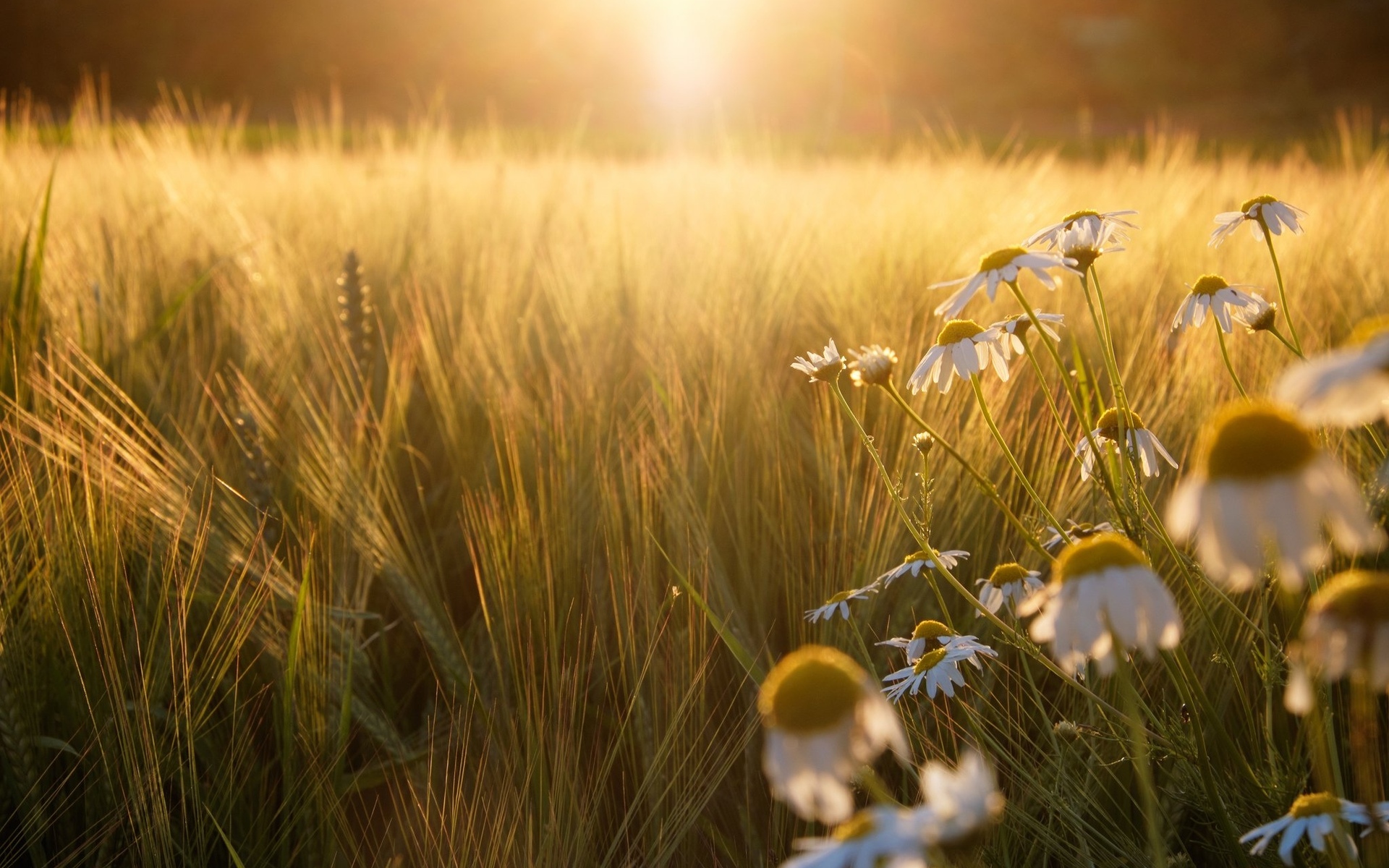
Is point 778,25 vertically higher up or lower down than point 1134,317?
higher up

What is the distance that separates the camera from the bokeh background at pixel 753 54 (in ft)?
67.9

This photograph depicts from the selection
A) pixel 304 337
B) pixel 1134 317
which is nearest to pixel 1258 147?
pixel 1134 317

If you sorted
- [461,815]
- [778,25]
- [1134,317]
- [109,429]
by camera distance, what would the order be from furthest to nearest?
[778,25], [1134,317], [109,429], [461,815]

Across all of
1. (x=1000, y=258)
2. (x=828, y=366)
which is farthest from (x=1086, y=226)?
(x=828, y=366)

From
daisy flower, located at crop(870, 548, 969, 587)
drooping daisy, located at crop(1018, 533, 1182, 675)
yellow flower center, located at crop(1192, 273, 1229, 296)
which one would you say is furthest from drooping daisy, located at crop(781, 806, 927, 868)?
yellow flower center, located at crop(1192, 273, 1229, 296)

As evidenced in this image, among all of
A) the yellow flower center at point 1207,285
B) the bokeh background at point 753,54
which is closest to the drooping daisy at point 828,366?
the yellow flower center at point 1207,285

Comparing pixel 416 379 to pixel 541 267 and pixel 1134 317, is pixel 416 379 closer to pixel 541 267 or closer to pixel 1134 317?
pixel 541 267

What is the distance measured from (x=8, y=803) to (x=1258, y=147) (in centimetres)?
1258

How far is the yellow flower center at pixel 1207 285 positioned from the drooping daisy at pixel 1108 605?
1.47 ft

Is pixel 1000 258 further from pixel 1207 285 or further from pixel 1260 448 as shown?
pixel 1260 448

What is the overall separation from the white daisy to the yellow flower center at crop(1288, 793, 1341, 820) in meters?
0.25

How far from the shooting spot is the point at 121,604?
0.98 meters

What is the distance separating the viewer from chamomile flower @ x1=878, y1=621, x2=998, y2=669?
0.65m

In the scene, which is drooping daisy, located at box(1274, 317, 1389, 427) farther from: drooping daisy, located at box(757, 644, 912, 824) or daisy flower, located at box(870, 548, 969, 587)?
daisy flower, located at box(870, 548, 969, 587)
